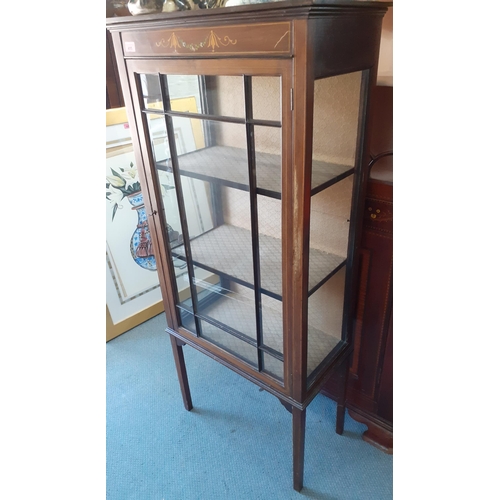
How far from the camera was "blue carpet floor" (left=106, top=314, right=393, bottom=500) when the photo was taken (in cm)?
130

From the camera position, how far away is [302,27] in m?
0.65

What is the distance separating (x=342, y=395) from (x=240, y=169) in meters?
0.91

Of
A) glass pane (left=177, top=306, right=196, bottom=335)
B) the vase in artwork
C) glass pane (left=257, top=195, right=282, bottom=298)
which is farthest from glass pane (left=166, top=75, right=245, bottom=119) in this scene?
the vase in artwork

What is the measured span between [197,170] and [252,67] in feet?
1.29

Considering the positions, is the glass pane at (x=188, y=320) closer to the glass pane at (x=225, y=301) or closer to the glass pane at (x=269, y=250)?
the glass pane at (x=225, y=301)

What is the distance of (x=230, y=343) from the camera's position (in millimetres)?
1245

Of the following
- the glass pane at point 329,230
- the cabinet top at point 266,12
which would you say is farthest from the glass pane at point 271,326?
the cabinet top at point 266,12

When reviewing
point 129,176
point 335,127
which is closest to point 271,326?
point 335,127

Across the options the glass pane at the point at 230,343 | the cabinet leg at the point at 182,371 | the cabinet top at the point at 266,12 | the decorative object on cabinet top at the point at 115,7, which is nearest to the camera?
the cabinet top at the point at 266,12

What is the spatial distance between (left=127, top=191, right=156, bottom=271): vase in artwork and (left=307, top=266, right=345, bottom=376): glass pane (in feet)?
3.57

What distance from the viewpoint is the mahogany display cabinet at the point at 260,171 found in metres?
0.73
